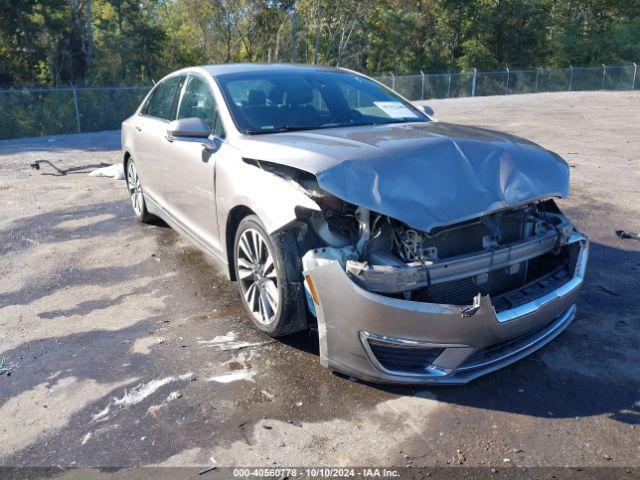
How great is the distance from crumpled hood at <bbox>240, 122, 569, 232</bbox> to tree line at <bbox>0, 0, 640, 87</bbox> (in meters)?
28.0

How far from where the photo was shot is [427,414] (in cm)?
306

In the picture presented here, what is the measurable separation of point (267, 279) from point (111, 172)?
7.02 meters

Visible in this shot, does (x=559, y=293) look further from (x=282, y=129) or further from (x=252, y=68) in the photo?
(x=252, y=68)

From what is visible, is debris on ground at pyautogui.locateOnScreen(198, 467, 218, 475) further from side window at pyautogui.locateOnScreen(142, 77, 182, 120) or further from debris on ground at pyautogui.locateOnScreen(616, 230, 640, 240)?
debris on ground at pyautogui.locateOnScreen(616, 230, 640, 240)

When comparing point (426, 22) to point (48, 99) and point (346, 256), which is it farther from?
point (346, 256)

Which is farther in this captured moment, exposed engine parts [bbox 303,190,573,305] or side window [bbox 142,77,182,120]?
side window [bbox 142,77,182,120]

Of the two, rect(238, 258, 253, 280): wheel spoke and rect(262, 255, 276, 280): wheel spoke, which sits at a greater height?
rect(262, 255, 276, 280): wheel spoke

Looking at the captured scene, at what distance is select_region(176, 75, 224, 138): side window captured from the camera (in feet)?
14.5

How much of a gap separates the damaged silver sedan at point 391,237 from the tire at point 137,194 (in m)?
2.38

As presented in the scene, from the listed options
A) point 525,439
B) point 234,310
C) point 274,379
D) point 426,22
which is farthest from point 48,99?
point 426,22

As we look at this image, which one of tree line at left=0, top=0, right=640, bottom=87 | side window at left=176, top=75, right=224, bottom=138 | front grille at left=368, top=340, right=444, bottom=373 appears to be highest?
tree line at left=0, top=0, right=640, bottom=87

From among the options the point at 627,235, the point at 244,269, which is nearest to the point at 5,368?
the point at 244,269

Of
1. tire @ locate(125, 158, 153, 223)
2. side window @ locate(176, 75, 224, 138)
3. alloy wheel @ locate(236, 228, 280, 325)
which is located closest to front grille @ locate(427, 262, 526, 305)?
alloy wheel @ locate(236, 228, 280, 325)

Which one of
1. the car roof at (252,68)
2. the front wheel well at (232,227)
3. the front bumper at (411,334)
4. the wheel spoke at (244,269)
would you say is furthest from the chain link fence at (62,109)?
the front bumper at (411,334)
